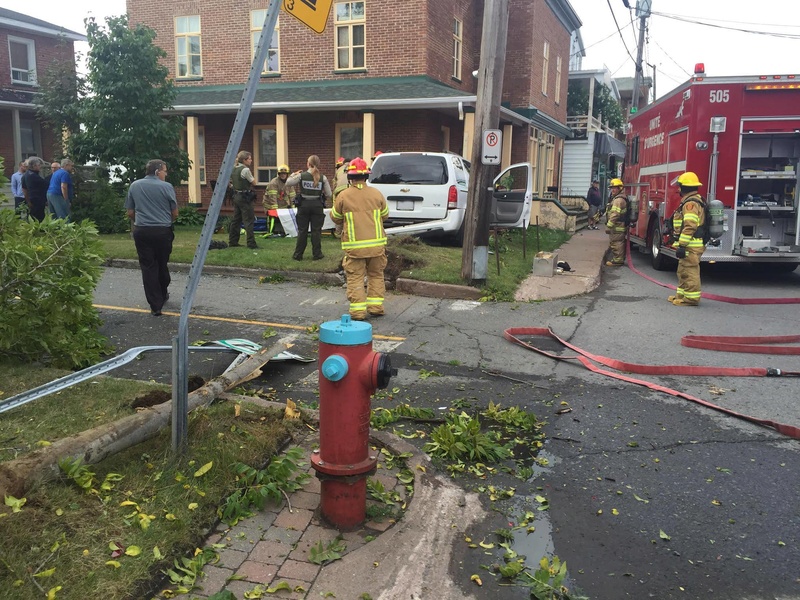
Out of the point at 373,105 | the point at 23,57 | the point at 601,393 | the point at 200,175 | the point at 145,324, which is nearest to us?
the point at 601,393

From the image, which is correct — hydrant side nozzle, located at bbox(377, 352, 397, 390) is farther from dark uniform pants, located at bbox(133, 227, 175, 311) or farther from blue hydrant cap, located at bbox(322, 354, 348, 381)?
dark uniform pants, located at bbox(133, 227, 175, 311)

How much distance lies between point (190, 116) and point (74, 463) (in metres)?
17.7

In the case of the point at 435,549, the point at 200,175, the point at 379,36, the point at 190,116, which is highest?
the point at 379,36

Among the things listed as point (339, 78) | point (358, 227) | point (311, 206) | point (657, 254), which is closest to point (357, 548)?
point (358, 227)

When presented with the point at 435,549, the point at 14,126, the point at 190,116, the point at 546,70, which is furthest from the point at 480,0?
the point at 435,549

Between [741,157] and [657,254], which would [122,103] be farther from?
[741,157]

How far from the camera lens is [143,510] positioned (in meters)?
3.38

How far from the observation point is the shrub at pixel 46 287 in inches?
210

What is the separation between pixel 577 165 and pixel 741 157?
23.6 metres

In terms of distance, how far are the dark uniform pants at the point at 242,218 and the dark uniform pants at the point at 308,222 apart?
1.84 metres

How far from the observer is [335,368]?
3355mm

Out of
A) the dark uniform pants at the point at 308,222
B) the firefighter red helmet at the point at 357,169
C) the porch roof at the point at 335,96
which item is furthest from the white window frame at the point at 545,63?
the firefighter red helmet at the point at 357,169

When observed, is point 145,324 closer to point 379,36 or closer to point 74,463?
point 74,463

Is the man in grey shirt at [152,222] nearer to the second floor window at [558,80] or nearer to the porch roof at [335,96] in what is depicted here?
the porch roof at [335,96]
